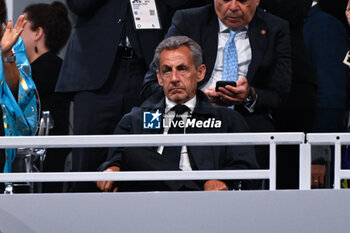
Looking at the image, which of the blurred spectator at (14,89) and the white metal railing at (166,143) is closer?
the white metal railing at (166,143)

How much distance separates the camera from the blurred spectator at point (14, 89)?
3.95m

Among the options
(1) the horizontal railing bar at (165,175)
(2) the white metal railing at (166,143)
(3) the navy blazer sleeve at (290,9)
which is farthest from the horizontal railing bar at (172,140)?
(3) the navy blazer sleeve at (290,9)

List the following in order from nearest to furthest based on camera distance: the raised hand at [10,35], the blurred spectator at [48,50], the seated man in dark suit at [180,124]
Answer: the seated man in dark suit at [180,124]
the raised hand at [10,35]
the blurred spectator at [48,50]

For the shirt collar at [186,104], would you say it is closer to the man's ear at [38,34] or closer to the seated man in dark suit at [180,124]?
the seated man in dark suit at [180,124]

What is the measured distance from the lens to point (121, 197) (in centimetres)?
305

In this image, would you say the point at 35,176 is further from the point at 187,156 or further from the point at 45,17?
the point at 45,17

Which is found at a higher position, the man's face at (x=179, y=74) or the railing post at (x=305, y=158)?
the man's face at (x=179, y=74)

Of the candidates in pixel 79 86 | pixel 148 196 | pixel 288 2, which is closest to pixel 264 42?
pixel 288 2

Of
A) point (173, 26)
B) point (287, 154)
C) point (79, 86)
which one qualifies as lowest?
point (287, 154)

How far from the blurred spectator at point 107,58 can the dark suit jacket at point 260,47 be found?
0.08m

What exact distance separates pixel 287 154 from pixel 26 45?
1428mm

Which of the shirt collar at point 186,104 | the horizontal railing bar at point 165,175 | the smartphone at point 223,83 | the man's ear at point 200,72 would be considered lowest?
the horizontal railing bar at point 165,175

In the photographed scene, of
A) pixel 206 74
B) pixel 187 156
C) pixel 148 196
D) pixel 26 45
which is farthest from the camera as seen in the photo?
pixel 26 45

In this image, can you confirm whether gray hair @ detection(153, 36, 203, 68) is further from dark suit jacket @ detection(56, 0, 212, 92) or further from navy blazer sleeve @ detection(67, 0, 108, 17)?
navy blazer sleeve @ detection(67, 0, 108, 17)
